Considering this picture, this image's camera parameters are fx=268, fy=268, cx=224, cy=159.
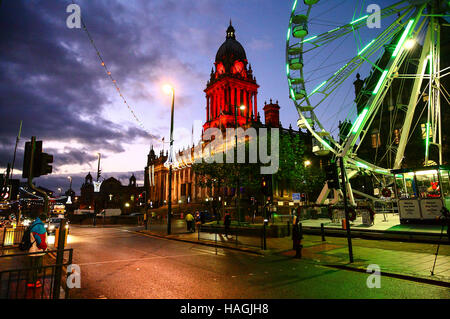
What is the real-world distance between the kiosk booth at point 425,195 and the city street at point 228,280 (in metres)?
13.9

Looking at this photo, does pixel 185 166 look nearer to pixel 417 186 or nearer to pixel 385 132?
pixel 385 132

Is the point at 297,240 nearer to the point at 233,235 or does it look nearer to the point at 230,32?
the point at 233,235

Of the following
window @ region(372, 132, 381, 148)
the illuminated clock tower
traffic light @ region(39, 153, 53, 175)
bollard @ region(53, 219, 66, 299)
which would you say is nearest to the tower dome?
the illuminated clock tower

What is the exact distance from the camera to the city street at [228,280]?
21.9ft

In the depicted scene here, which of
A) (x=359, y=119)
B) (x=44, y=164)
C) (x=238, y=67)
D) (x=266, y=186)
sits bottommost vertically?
(x=266, y=186)

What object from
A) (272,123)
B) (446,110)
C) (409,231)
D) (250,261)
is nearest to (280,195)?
(272,123)

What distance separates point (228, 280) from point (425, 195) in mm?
21252

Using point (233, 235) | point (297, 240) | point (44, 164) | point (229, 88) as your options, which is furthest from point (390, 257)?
point (229, 88)

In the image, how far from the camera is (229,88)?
8688cm

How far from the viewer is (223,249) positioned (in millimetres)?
14883

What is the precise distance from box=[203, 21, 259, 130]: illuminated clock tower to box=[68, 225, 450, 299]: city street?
238 feet

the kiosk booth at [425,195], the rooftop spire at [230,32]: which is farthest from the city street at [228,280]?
the rooftop spire at [230,32]
